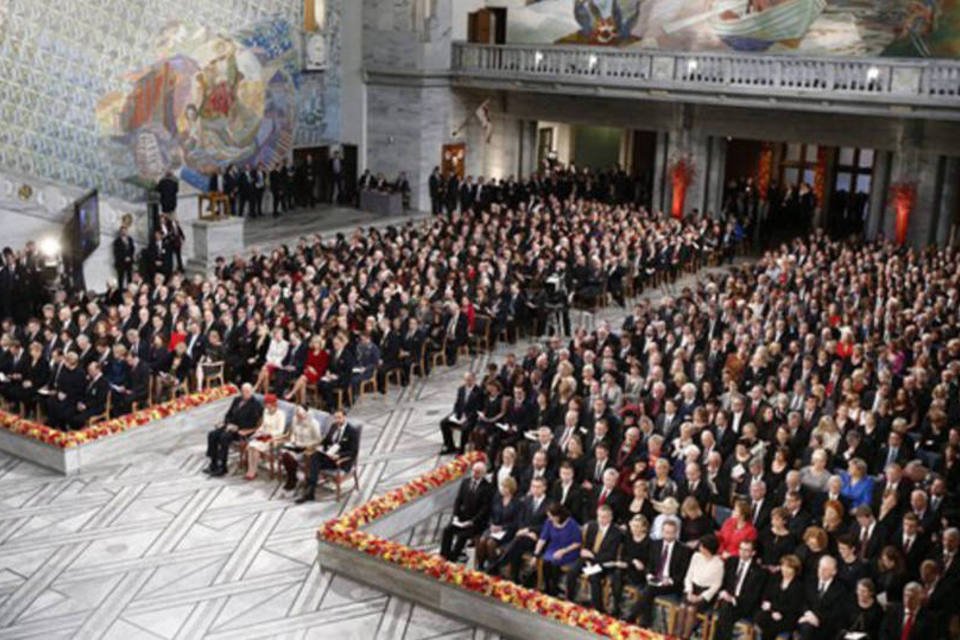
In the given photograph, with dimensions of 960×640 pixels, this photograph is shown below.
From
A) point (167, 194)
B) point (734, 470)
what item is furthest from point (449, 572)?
point (167, 194)

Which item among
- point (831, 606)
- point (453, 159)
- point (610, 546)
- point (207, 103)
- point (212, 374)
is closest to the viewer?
point (831, 606)

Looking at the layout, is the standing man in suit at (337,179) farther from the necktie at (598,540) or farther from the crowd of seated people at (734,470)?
the necktie at (598,540)

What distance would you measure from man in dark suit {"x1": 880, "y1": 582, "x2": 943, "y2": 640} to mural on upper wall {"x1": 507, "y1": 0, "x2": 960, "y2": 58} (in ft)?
64.9

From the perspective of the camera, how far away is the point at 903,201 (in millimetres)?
24547

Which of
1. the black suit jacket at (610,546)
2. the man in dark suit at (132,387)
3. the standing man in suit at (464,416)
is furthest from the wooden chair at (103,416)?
the black suit jacket at (610,546)

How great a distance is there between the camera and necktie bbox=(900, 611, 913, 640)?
8250 millimetres

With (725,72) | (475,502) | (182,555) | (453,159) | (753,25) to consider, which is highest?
(753,25)

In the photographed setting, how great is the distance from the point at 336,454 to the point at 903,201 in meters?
17.4

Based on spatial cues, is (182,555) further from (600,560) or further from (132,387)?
(600,560)

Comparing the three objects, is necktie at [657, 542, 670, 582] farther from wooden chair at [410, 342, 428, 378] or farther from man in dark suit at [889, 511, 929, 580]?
wooden chair at [410, 342, 428, 378]

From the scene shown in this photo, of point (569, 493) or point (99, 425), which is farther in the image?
point (99, 425)

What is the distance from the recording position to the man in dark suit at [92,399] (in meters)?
13.6

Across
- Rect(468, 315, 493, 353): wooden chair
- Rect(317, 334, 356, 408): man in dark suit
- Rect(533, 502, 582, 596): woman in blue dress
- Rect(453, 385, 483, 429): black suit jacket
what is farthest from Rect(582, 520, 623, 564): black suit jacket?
Rect(468, 315, 493, 353): wooden chair

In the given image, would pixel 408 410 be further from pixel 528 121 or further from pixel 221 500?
pixel 528 121
